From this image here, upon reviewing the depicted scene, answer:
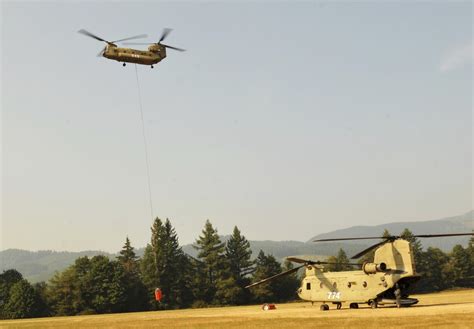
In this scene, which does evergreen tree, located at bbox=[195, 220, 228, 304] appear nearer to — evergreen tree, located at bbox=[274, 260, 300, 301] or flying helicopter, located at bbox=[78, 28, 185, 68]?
evergreen tree, located at bbox=[274, 260, 300, 301]

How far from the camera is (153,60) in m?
44.3

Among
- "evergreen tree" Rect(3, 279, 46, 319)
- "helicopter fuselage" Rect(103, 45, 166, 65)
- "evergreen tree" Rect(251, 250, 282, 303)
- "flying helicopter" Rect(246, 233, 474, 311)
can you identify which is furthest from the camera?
"evergreen tree" Rect(251, 250, 282, 303)

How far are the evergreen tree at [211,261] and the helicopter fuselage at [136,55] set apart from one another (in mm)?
46608

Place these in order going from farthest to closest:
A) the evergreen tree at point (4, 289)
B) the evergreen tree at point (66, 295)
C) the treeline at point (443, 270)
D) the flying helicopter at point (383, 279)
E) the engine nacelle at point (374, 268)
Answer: the treeline at point (443, 270) → the evergreen tree at point (4, 289) → the evergreen tree at point (66, 295) → the engine nacelle at point (374, 268) → the flying helicopter at point (383, 279)

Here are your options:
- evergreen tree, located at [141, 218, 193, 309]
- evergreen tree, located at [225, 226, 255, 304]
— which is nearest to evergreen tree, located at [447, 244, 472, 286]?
evergreen tree, located at [225, 226, 255, 304]

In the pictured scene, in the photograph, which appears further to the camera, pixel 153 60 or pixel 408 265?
pixel 153 60

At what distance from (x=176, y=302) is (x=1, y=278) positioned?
32600mm

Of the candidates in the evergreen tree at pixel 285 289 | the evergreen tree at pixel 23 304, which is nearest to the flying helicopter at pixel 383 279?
the evergreen tree at pixel 285 289

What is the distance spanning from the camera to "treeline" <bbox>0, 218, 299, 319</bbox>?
3115 inches

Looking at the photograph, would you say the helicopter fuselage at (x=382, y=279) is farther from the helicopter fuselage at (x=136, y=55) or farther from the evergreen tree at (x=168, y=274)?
the evergreen tree at (x=168, y=274)

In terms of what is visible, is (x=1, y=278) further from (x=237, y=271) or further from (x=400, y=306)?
(x=400, y=306)

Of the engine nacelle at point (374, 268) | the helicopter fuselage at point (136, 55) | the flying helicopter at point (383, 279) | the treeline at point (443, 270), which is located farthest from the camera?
the treeline at point (443, 270)

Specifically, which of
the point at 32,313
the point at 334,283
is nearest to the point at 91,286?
the point at 32,313

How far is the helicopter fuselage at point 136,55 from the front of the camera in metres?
43.5
